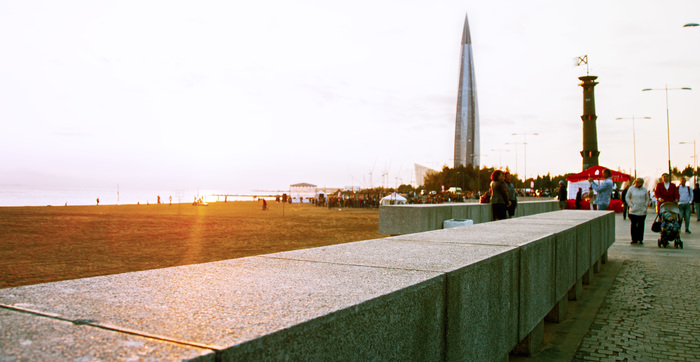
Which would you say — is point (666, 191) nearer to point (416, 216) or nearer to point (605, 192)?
point (605, 192)

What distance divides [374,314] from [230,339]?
26.7 inches

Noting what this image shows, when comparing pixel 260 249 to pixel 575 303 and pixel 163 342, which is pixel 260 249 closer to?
pixel 575 303

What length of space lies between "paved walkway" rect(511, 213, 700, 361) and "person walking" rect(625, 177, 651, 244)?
337 cm

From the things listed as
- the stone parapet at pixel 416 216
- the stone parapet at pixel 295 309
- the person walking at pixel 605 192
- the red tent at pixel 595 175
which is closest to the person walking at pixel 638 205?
the person walking at pixel 605 192

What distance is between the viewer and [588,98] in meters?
66.3

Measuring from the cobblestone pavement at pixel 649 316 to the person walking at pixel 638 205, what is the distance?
115 inches

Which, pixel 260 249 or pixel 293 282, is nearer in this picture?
pixel 293 282

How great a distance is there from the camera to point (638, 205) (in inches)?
519

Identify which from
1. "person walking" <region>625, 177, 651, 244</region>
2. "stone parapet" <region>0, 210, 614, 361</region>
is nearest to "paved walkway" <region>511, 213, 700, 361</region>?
"stone parapet" <region>0, 210, 614, 361</region>

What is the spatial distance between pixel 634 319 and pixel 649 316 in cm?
21

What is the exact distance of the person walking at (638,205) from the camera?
13117 mm

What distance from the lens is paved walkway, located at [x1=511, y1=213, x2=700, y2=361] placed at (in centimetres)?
472

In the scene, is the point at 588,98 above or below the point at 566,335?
above

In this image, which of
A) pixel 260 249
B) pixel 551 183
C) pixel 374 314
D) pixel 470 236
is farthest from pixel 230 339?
pixel 551 183
